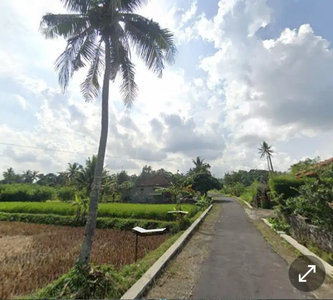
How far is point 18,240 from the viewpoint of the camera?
1234 centimetres

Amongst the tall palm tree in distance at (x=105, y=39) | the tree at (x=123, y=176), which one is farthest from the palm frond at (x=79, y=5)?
the tree at (x=123, y=176)

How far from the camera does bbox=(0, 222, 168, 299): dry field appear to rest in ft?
18.2

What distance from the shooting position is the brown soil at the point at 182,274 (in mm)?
4117

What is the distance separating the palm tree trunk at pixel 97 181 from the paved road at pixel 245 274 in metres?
2.89

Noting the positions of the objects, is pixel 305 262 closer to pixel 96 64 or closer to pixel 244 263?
pixel 244 263

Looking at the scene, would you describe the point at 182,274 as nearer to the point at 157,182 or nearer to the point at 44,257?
the point at 44,257

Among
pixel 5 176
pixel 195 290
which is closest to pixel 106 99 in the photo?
pixel 195 290

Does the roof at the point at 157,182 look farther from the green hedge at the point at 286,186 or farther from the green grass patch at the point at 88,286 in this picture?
the green grass patch at the point at 88,286

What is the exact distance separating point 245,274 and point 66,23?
9.14 m

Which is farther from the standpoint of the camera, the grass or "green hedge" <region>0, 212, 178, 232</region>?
the grass

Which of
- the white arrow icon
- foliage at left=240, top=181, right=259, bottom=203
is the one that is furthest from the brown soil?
foliage at left=240, top=181, right=259, bottom=203

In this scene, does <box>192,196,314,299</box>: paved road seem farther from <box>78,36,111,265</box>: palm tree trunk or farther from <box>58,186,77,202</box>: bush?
<box>58,186,77,202</box>: bush

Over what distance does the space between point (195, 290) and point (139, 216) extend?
1234cm

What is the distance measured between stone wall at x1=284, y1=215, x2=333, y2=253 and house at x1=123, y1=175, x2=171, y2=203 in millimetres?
23857
